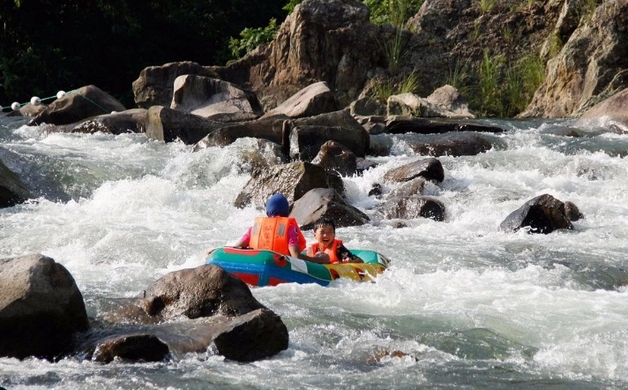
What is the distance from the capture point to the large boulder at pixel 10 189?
10.9 metres

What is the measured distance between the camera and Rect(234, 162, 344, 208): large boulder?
11.0m

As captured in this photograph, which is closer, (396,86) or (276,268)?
(276,268)

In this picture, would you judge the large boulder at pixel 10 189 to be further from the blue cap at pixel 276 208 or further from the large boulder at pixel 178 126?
the blue cap at pixel 276 208

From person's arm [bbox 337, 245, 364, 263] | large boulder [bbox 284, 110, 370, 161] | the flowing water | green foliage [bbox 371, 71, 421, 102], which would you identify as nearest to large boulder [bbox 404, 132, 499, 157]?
the flowing water

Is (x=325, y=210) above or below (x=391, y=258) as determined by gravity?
above

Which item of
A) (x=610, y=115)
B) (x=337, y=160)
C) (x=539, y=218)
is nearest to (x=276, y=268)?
(x=539, y=218)

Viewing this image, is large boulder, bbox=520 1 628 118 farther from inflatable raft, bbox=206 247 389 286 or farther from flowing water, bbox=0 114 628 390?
inflatable raft, bbox=206 247 389 286

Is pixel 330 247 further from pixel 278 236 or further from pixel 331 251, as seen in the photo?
pixel 278 236

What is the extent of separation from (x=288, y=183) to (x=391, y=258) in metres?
2.65

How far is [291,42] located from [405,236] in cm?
1004

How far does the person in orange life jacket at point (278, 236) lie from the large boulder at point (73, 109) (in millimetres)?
8714

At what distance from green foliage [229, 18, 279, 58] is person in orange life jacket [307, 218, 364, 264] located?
14294 millimetres

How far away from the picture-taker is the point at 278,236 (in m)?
8.03

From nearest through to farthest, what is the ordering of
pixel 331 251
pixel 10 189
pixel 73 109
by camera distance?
pixel 331 251, pixel 10 189, pixel 73 109
